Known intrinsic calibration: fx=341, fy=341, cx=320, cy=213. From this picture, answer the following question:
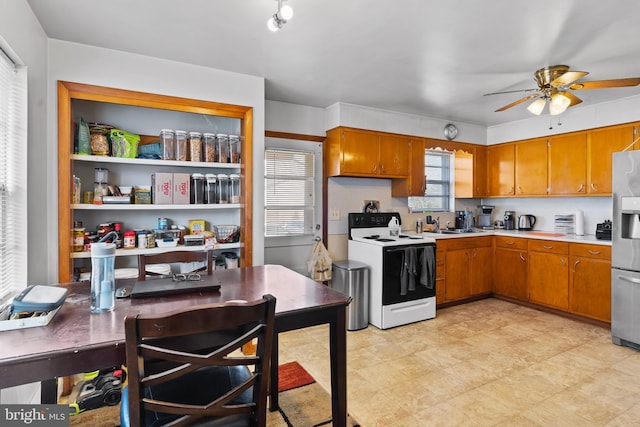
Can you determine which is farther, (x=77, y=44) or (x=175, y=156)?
(x=175, y=156)

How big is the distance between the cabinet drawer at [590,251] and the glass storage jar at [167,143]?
4.32 m

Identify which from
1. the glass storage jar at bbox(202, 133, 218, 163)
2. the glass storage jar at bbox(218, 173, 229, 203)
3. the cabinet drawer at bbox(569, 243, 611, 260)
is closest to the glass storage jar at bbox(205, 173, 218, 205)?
the glass storage jar at bbox(218, 173, 229, 203)

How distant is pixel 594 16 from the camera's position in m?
2.08

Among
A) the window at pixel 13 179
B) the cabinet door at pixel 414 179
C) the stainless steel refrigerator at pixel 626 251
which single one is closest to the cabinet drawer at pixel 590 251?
the stainless steel refrigerator at pixel 626 251

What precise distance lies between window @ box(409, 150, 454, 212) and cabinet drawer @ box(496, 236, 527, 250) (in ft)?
2.76

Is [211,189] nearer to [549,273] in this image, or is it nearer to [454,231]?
[454,231]

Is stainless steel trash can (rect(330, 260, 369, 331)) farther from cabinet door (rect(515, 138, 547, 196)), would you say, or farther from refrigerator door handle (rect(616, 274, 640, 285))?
cabinet door (rect(515, 138, 547, 196))

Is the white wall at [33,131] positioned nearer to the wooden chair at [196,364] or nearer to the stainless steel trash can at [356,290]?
the wooden chair at [196,364]

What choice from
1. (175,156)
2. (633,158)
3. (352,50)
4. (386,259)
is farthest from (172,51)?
(633,158)

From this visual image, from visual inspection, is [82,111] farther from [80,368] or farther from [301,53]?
[80,368]

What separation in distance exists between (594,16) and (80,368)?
10.3 feet

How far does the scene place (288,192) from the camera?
3896mm

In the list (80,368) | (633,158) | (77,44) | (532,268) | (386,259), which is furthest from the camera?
(532,268)

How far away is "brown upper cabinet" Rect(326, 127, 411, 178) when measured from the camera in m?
3.95
